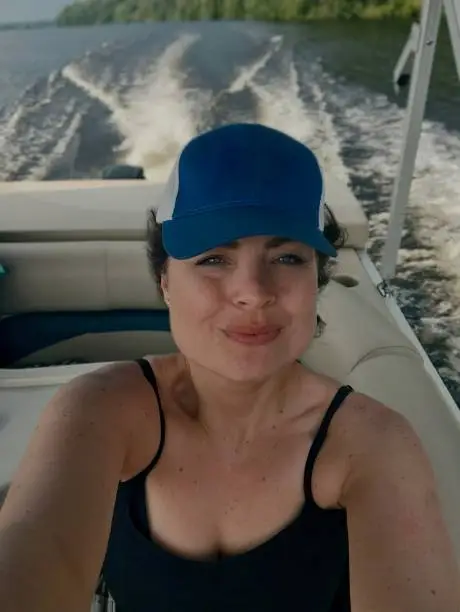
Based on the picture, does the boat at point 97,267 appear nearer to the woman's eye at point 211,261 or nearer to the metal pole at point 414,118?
the metal pole at point 414,118

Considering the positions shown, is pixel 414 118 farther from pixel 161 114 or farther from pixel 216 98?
pixel 216 98

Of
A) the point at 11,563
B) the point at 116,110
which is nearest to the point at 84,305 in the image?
the point at 11,563

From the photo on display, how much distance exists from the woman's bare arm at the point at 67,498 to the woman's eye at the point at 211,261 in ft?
0.50

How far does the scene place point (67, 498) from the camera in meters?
0.67

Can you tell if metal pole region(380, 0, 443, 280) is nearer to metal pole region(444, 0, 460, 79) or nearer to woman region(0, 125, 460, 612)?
metal pole region(444, 0, 460, 79)

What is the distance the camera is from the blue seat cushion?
2.02 meters

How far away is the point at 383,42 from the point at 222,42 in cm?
126

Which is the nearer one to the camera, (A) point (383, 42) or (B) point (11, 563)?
(B) point (11, 563)

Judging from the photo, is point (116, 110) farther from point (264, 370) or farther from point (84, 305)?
point (264, 370)

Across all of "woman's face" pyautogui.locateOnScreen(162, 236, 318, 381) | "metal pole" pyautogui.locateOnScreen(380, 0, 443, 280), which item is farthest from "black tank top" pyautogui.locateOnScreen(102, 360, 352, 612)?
"metal pole" pyautogui.locateOnScreen(380, 0, 443, 280)

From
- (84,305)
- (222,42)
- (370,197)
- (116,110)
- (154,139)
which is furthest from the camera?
(222,42)

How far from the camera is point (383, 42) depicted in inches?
235

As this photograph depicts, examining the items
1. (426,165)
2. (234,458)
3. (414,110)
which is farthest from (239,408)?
(426,165)

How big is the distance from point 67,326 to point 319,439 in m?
1.36
